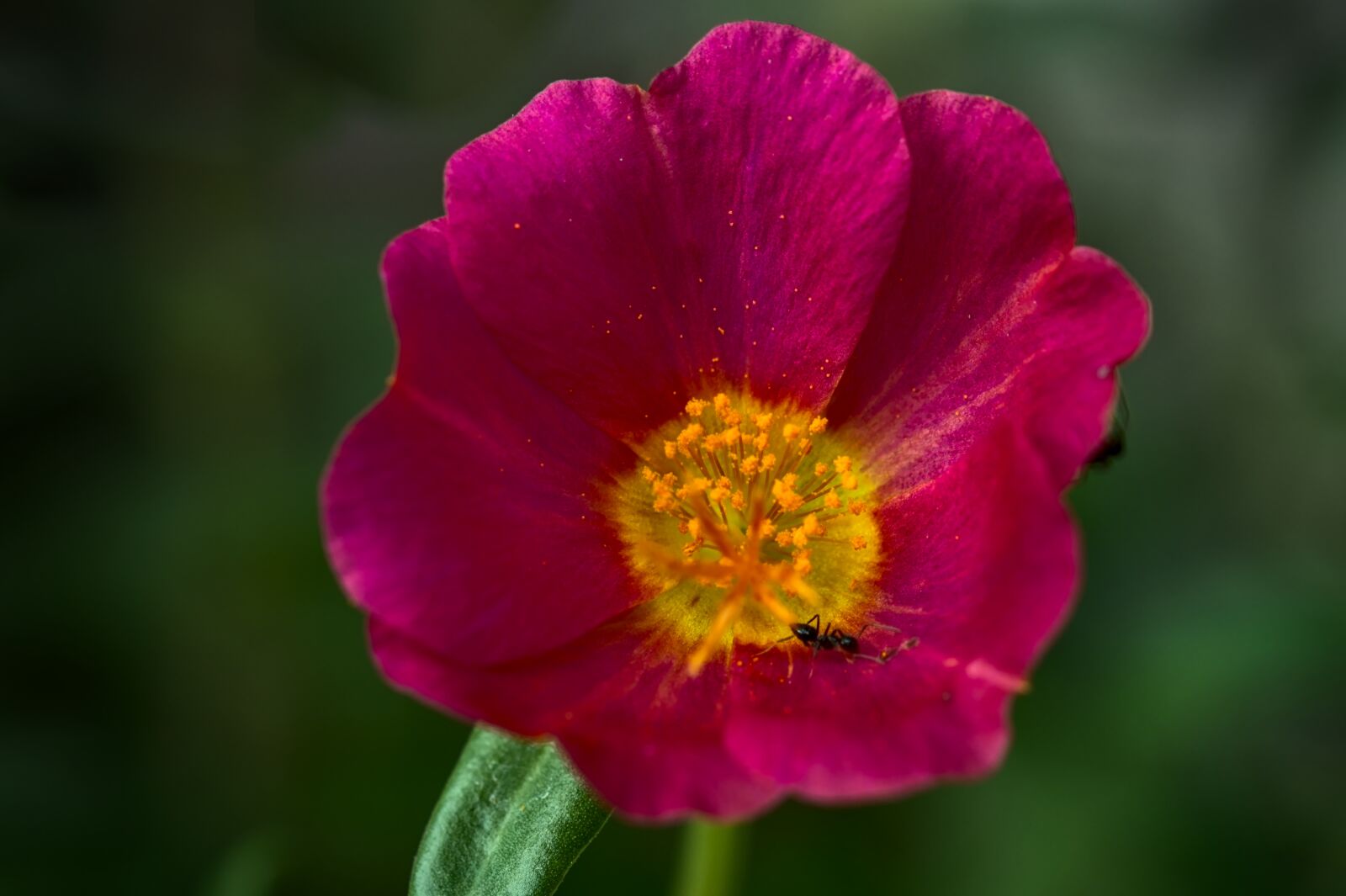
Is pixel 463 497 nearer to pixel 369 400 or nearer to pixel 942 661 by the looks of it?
pixel 942 661

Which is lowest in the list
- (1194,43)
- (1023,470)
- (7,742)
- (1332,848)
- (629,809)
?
(1332,848)

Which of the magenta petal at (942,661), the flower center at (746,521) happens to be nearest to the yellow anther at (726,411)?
the flower center at (746,521)

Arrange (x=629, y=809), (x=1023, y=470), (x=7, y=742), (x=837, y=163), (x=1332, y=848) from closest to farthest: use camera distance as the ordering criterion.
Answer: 1. (x=629, y=809)
2. (x=1023, y=470)
3. (x=837, y=163)
4. (x=1332, y=848)
5. (x=7, y=742)

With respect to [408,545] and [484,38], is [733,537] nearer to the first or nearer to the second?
[408,545]

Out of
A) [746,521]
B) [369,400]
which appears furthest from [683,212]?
[369,400]

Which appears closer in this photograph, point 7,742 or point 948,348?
point 948,348

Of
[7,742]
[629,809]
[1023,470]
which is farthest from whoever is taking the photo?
[7,742]

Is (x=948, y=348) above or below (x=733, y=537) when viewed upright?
above

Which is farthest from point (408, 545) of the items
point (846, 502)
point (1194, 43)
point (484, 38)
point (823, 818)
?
point (1194, 43)
